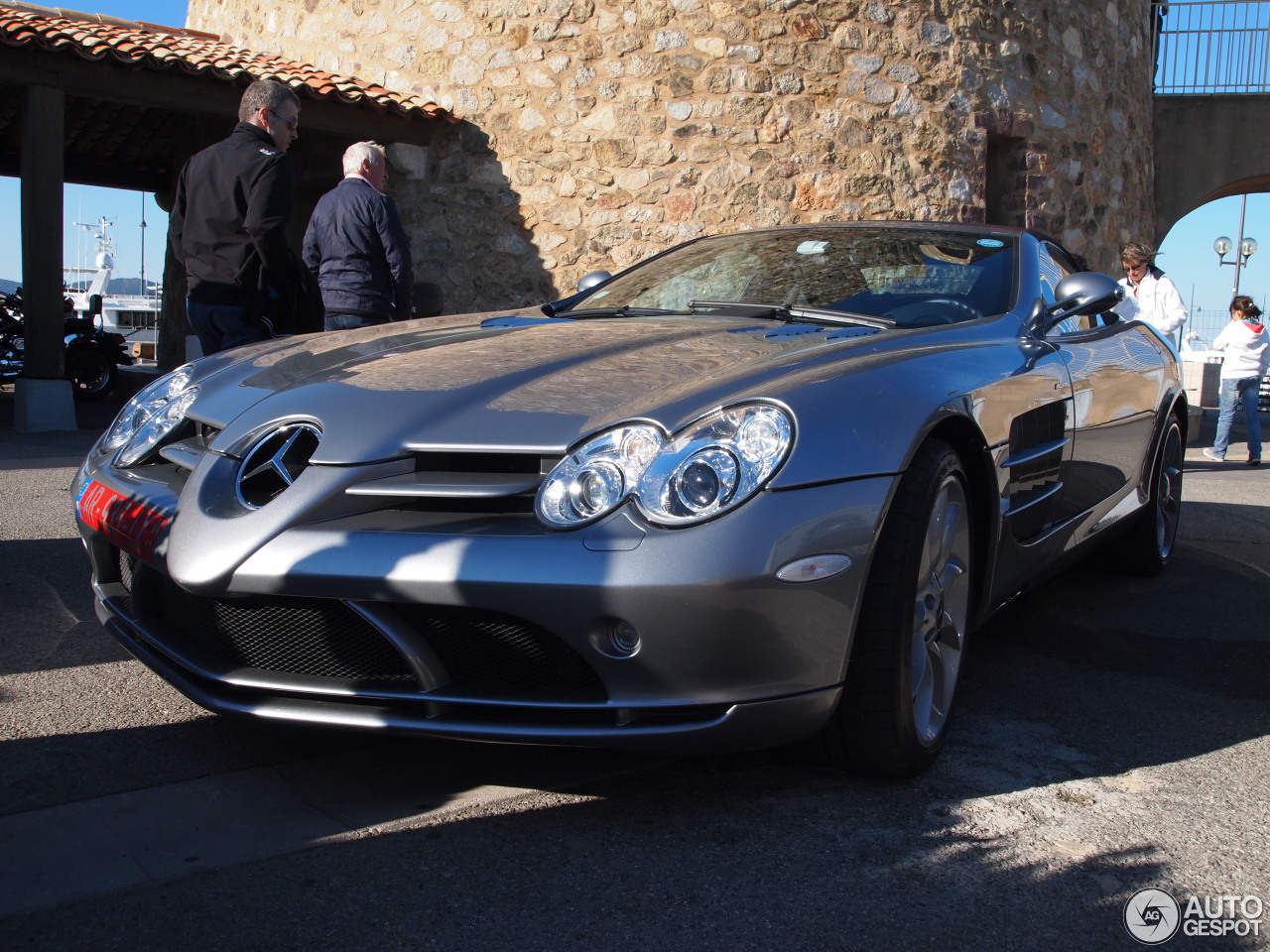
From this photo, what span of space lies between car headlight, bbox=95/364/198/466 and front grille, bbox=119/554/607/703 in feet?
2.05

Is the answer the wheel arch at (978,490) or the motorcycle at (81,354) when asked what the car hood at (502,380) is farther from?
the motorcycle at (81,354)

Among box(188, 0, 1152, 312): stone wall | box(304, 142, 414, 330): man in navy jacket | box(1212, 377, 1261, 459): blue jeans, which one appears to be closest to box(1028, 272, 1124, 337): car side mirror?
box(304, 142, 414, 330): man in navy jacket

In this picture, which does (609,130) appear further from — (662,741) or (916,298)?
(662,741)

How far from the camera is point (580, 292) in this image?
4.12 m

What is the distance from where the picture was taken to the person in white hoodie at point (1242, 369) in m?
10.4

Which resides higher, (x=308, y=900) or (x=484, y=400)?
(x=484, y=400)

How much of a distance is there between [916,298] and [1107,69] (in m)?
12.3

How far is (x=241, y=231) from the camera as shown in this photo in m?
5.05

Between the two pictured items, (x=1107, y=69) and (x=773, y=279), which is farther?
(x=1107, y=69)

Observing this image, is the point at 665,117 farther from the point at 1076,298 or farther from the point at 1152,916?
the point at 1152,916

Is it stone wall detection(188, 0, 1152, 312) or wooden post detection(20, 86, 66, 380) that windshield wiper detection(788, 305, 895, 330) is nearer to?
Result: wooden post detection(20, 86, 66, 380)

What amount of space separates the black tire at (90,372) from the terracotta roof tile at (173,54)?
11.7 feet

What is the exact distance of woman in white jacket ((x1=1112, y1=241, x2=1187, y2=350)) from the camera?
8.83m

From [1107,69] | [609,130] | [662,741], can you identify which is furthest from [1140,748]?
[1107,69]
